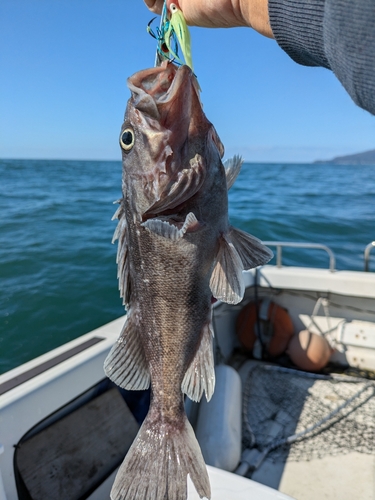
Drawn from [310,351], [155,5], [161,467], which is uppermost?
[155,5]

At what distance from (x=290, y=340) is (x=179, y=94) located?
14.7ft

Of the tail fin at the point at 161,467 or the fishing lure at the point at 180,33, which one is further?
the tail fin at the point at 161,467

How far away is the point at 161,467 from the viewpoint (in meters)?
1.83

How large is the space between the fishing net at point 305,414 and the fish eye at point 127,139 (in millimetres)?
3526

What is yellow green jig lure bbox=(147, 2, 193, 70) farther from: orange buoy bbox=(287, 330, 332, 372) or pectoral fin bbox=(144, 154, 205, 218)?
orange buoy bbox=(287, 330, 332, 372)

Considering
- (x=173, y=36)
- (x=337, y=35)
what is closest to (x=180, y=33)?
(x=173, y=36)

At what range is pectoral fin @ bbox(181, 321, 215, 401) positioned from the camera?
1.79 m

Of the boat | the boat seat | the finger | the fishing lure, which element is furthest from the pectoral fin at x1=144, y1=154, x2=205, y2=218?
the boat seat

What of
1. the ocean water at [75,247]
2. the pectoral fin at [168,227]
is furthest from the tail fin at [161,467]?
the ocean water at [75,247]

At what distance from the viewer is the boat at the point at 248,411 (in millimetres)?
2594

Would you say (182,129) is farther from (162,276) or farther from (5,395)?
(5,395)

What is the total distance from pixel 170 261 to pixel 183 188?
0.32m

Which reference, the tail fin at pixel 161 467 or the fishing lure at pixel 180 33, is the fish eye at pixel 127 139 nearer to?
the fishing lure at pixel 180 33

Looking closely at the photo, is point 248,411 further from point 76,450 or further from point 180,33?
point 180,33
